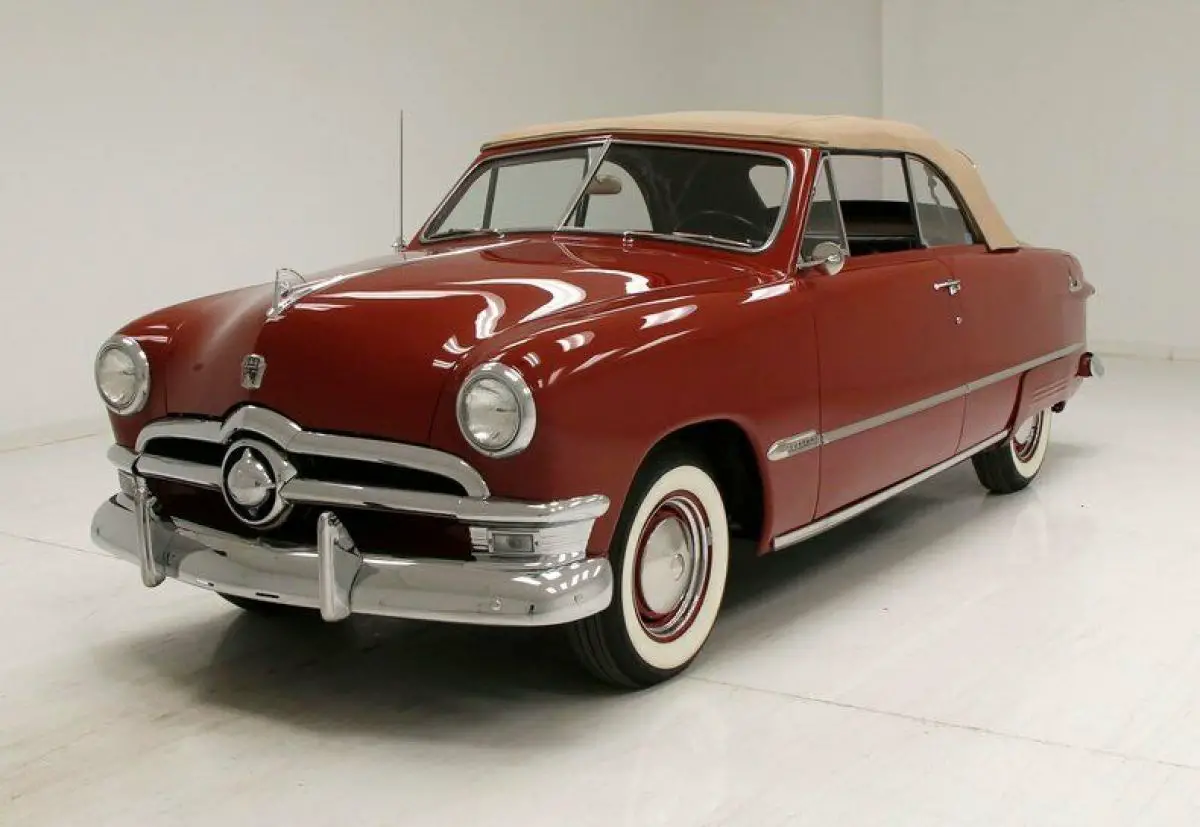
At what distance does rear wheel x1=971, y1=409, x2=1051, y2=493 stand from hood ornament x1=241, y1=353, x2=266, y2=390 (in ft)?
9.73

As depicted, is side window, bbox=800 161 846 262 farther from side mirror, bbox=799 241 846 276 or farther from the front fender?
A: the front fender

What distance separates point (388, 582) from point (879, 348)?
1747mm

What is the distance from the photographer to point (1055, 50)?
9.26 meters

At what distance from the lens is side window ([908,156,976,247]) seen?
4.49 metres

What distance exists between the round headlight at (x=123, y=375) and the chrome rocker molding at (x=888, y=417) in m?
1.63

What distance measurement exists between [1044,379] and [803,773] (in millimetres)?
2815

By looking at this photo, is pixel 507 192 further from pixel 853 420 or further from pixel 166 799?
pixel 166 799

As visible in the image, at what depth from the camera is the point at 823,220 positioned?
3.94 m

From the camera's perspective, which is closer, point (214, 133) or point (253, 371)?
point (253, 371)

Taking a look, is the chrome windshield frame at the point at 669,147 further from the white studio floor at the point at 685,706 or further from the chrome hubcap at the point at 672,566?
the white studio floor at the point at 685,706

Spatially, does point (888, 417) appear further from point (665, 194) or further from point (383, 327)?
point (383, 327)

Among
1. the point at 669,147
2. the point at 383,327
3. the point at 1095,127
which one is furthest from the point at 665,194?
the point at 1095,127

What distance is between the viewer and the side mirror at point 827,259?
360cm

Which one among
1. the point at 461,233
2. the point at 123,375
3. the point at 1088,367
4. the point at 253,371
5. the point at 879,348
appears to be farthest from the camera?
the point at 1088,367
